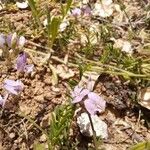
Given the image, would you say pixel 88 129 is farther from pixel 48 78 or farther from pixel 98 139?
pixel 48 78

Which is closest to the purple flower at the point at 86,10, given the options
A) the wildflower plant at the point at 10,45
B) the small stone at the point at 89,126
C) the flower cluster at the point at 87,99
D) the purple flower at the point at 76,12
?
the purple flower at the point at 76,12

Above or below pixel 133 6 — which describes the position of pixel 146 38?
below

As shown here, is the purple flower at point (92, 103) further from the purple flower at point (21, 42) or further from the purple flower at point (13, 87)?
the purple flower at point (21, 42)

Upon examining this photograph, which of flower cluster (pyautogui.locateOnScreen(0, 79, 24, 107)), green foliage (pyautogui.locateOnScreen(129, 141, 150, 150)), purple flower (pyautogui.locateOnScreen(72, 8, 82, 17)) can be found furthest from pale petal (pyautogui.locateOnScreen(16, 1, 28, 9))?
green foliage (pyautogui.locateOnScreen(129, 141, 150, 150))

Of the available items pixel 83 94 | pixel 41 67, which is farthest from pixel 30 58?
pixel 83 94

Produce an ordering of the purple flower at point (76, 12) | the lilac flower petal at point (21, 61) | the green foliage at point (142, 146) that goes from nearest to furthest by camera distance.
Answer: the green foliage at point (142, 146) < the lilac flower petal at point (21, 61) < the purple flower at point (76, 12)

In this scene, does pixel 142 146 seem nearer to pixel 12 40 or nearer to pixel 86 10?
pixel 12 40

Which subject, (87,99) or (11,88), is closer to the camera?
(87,99)

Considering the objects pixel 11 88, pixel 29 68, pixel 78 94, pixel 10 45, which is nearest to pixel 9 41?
pixel 10 45
